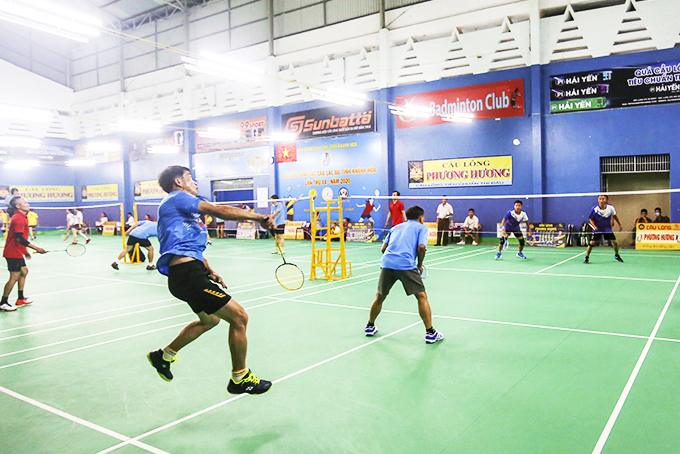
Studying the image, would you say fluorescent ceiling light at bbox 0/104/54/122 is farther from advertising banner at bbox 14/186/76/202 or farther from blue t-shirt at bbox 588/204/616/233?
advertising banner at bbox 14/186/76/202

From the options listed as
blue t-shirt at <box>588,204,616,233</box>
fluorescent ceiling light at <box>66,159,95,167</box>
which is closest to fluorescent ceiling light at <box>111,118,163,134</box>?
fluorescent ceiling light at <box>66,159,95,167</box>

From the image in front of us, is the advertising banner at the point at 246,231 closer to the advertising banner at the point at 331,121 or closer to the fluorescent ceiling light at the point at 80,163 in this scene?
the advertising banner at the point at 331,121

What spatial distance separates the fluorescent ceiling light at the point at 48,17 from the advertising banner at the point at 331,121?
14.7 m

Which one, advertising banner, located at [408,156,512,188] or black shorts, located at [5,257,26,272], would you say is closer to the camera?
black shorts, located at [5,257,26,272]

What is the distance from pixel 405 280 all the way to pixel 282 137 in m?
21.2

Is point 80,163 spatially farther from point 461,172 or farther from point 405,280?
point 405,280

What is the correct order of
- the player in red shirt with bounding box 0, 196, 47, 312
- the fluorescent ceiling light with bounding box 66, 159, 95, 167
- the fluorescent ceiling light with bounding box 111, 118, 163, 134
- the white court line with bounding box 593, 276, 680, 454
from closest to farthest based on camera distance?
the white court line with bounding box 593, 276, 680, 454 → the player in red shirt with bounding box 0, 196, 47, 312 → the fluorescent ceiling light with bounding box 111, 118, 163, 134 → the fluorescent ceiling light with bounding box 66, 159, 95, 167

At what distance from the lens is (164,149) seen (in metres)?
31.1

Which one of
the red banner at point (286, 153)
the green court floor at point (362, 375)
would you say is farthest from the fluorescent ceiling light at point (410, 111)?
the green court floor at point (362, 375)

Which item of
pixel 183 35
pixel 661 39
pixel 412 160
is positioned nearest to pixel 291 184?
pixel 412 160

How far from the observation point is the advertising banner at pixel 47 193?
3666 cm

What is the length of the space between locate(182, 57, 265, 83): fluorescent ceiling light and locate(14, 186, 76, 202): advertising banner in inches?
1121

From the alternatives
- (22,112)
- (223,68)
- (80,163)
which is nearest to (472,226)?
(223,68)

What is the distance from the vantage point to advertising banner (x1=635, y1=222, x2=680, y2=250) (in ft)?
57.4
